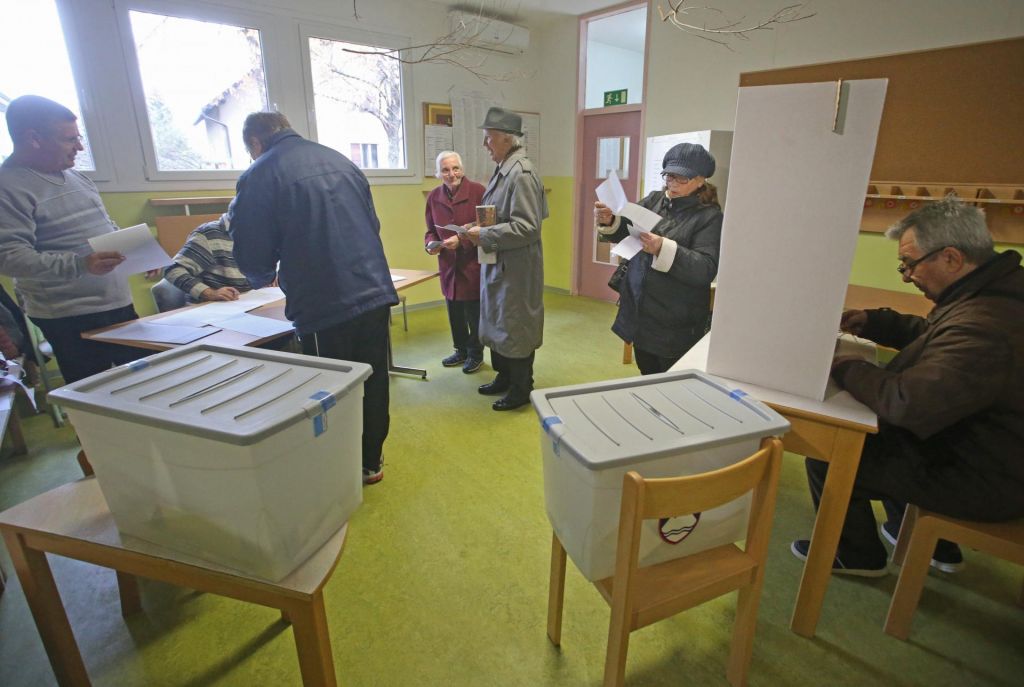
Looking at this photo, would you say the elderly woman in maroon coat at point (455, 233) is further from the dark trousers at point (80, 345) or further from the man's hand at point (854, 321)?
the man's hand at point (854, 321)

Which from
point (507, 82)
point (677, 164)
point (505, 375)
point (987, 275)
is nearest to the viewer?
point (987, 275)

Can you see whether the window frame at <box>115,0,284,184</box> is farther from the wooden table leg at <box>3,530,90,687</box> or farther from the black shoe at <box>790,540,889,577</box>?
the black shoe at <box>790,540,889,577</box>

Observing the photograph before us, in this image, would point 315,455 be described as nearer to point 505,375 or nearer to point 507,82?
point 505,375

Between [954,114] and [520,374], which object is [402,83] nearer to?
[520,374]

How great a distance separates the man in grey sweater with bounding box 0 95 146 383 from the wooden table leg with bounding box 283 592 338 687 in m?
1.70

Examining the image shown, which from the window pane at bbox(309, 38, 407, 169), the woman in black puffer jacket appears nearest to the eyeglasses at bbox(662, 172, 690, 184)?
the woman in black puffer jacket

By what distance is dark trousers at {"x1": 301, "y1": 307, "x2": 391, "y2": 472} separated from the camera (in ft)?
6.51

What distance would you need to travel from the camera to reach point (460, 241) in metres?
3.20

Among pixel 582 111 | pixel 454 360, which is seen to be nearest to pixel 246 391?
pixel 454 360

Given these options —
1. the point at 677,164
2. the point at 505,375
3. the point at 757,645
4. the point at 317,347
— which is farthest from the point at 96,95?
the point at 757,645

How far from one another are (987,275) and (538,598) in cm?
149

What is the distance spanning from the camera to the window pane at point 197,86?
11.2 ft

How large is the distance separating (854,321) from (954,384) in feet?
2.00

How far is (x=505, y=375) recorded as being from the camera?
10.4 ft
